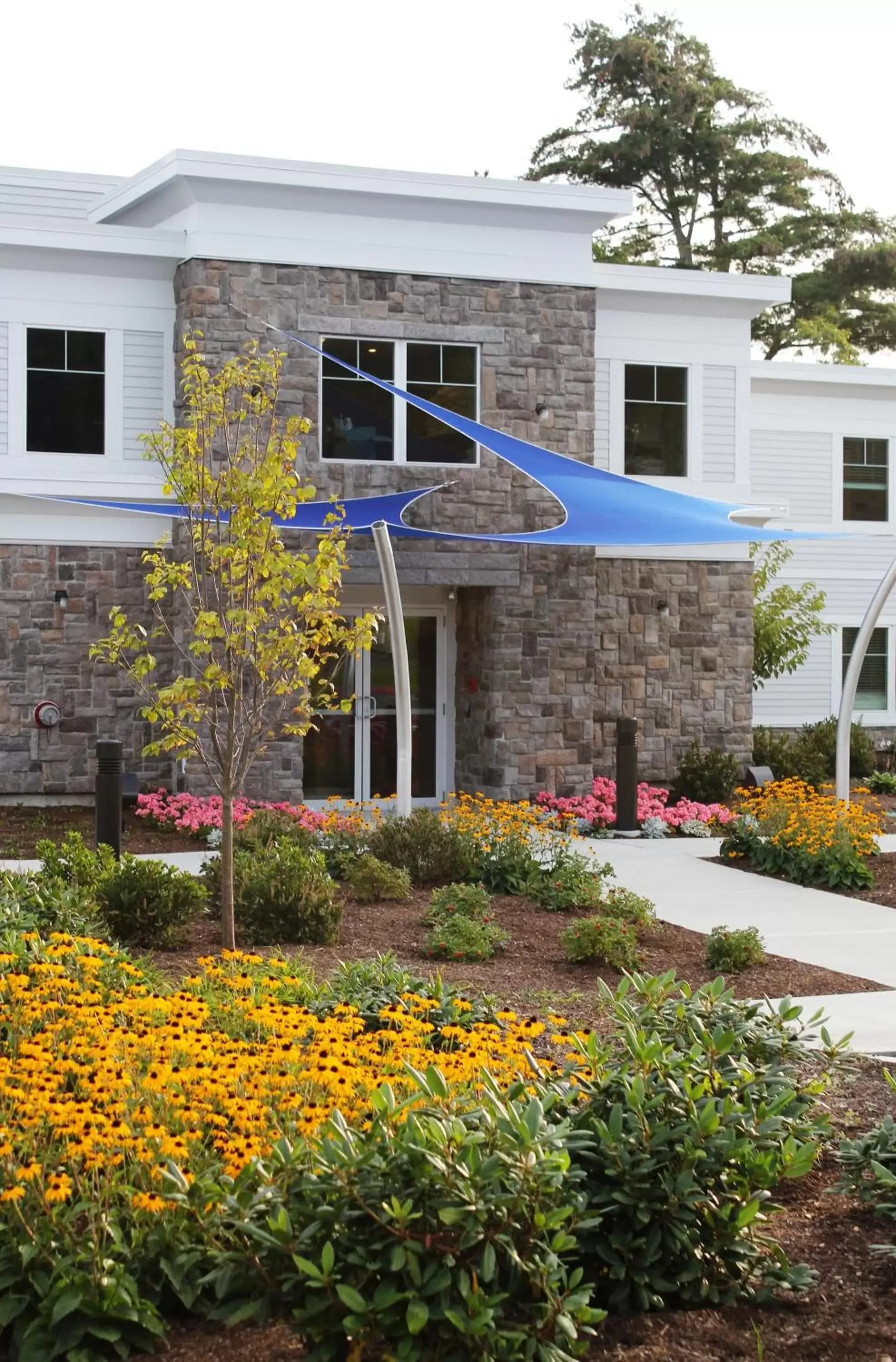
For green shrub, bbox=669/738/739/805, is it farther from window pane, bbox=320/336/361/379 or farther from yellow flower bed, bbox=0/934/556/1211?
yellow flower bed, bbox=0/934/556/1211

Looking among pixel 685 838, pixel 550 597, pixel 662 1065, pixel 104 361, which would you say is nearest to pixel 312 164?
pixel 104 361

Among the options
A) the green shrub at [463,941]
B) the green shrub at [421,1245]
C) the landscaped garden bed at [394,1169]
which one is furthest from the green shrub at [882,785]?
the green shrub at [421,1245]

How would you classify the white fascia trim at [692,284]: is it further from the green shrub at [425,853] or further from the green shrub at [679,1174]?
the green shrub at [679,1174]

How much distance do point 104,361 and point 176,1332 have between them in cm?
1310

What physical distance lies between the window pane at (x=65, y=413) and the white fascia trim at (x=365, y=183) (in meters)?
2.06

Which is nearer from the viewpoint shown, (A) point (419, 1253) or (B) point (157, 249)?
(A) point (419, 1253)

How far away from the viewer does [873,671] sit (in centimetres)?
2211

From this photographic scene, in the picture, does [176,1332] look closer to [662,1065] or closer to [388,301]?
[662,1065]

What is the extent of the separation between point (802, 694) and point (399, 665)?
10288 millimetres

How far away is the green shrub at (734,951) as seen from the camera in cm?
868

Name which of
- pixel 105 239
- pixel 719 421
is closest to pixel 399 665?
pixel 105 239

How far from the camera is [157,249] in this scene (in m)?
15.6

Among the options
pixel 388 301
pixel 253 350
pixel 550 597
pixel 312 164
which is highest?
pixel 312 164

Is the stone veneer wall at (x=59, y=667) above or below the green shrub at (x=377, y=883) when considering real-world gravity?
above
